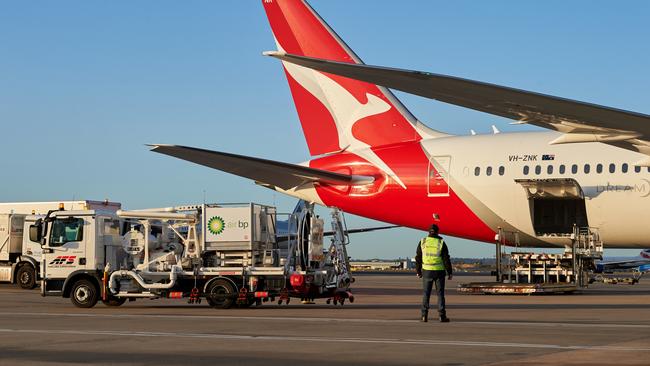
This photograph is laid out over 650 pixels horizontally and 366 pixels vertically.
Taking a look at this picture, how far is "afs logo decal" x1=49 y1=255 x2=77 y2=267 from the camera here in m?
22.2

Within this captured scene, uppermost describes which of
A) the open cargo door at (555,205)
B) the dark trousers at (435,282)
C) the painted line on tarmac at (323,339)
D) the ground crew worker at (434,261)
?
the open cargo door at (555,205)

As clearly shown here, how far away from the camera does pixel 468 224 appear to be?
3031cm

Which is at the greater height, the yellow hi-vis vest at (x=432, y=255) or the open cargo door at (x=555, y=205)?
the open cargo door at (x=555, y=205)

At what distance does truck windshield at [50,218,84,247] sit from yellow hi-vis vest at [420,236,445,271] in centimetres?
851

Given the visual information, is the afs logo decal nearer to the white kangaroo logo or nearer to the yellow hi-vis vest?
the yellow hi-vis vest

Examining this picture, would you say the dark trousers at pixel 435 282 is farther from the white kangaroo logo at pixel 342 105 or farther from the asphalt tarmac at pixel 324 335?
the white kangaroo logo at pixel 342 105

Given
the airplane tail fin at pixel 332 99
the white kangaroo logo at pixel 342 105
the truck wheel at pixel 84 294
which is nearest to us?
the truck wheel at pixel 84 294

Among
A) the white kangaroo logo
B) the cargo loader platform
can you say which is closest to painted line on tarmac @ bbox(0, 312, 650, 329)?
the cargo loader platform

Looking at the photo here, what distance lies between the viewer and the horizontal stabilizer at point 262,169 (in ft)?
82.4

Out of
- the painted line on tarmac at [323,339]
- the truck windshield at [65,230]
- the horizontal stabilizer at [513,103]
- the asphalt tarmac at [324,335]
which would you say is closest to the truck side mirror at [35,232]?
the truck windshield at [65,230]

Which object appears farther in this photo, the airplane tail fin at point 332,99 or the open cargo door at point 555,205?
the airplane tail fin at point 332,99

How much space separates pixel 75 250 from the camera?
22.3 metres

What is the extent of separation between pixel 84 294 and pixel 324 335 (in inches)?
368

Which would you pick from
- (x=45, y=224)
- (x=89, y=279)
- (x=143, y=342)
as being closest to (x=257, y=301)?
(x=89, y=279)
